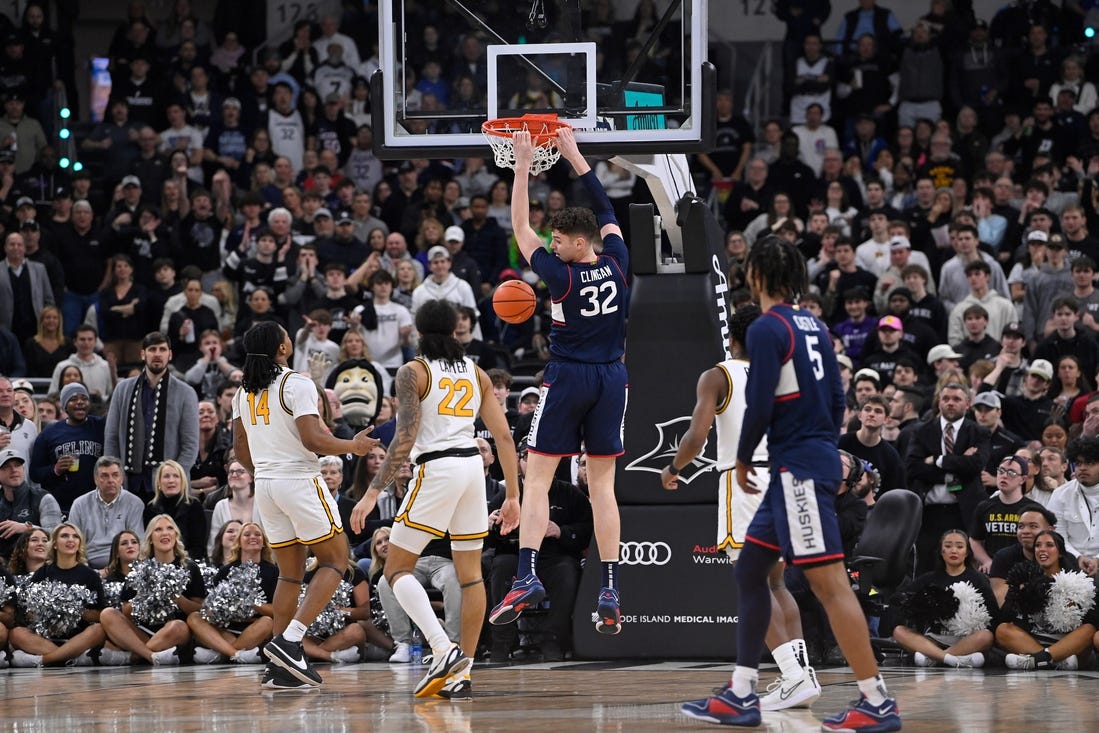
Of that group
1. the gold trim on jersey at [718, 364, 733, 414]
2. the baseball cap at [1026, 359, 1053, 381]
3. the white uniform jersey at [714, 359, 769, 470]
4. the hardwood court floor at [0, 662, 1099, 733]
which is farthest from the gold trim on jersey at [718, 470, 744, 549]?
the baseball cap at [1026, 359, 1053, 381]

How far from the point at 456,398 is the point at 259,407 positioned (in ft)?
4.45

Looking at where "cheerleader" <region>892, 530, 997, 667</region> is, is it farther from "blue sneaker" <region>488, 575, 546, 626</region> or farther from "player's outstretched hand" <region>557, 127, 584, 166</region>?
"player's outstretched hand" <region>557, 127, 584, 166</region>

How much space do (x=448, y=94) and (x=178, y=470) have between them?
742 cm

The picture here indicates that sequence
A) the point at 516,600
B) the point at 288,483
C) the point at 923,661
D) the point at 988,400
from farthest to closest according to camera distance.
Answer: the point at 988,400 < the point at 923,661 < the point at 288,483 < the point at 516,600

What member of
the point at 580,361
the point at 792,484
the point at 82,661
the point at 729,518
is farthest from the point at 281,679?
the point at 82,661

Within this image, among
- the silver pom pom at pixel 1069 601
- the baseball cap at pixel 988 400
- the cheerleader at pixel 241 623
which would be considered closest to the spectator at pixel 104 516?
the cheerleader at pixel 241 623

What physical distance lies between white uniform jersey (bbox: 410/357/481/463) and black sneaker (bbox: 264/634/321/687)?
145 cm

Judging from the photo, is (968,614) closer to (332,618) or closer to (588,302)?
(588,302)

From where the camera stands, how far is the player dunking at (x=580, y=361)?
9422 millimetres

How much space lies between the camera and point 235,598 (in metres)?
13.1

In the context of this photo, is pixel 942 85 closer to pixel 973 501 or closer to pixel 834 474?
pixel 973 501

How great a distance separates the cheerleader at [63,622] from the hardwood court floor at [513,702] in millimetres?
1238

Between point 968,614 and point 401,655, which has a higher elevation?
point 968,614

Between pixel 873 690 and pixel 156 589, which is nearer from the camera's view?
pixel 873 690
